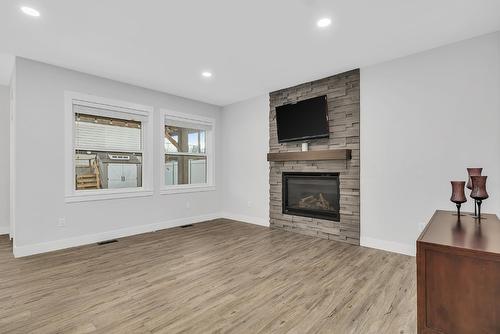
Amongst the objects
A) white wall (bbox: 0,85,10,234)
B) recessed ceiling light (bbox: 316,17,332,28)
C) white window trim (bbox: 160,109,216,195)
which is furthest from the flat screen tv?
white wall (bbox: 0,85,10,234)

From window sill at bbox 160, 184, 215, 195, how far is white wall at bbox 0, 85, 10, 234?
2.61 meters

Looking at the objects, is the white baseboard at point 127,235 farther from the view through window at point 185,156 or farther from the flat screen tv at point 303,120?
the flat screen tv at point 303,120

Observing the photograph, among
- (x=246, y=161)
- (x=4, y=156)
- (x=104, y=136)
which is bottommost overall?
(x=246, y=161)

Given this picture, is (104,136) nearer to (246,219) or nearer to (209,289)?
(246,219)

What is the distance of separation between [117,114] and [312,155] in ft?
10.6

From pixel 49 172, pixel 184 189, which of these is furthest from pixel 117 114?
pixel 184 189

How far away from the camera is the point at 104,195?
13.1ft

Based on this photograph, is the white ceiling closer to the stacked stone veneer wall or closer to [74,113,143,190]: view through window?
the stacked stone veneer wall

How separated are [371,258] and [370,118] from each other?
187cm

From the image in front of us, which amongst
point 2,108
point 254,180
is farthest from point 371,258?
point 2,108

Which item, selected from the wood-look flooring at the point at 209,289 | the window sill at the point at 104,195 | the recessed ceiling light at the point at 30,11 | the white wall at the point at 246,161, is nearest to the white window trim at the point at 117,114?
the window sill at the point at 104,195

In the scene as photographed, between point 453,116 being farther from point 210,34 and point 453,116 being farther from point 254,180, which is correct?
point 254,180

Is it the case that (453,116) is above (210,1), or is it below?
below

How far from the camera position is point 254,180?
5.15 meters
